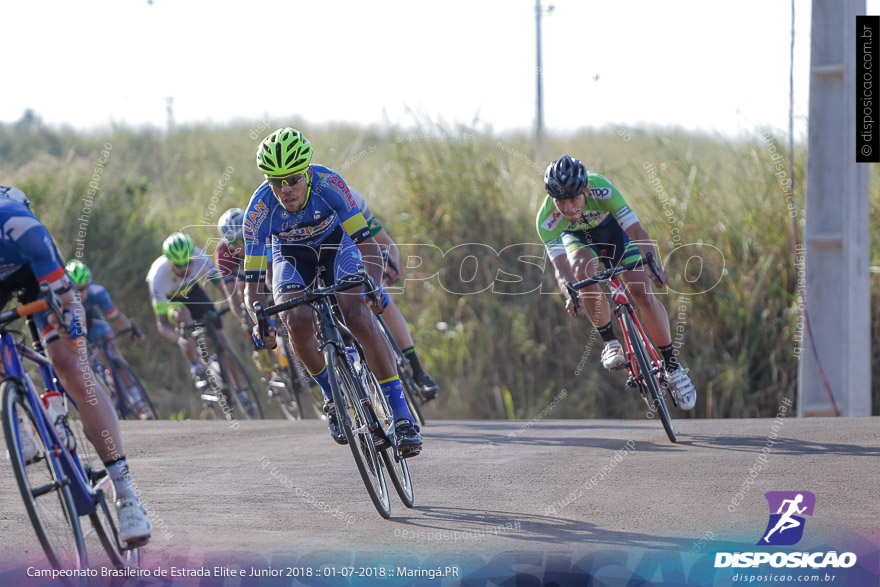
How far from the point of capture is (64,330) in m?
4.25

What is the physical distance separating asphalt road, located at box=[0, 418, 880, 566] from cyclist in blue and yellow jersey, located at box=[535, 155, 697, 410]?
0.70 metres

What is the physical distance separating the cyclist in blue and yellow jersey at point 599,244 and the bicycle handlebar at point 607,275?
0.18 ft

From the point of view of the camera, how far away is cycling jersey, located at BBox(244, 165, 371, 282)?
6094 millimetres

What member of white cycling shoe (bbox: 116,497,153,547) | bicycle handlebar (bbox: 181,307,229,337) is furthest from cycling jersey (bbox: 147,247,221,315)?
white cycling shoe (bbox: 116,497,153,547)

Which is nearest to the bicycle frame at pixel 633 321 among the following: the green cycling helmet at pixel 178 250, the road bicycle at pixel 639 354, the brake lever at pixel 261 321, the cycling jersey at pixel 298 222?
the road bicycle at pixel 639 354

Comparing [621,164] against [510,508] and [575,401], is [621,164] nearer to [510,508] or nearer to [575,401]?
[575,401]

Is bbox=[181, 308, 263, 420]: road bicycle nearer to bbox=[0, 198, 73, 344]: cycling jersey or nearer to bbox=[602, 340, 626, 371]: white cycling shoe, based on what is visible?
bbox=[602, 340, 626, 371]: white cycling shoe

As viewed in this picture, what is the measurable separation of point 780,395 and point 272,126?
10.3 meters

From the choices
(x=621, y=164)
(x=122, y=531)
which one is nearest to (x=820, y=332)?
(x=621, y=164)

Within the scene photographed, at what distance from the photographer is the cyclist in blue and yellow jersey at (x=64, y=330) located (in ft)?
14.0

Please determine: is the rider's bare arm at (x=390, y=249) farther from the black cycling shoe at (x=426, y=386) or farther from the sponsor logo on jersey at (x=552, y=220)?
the sponsor logo on jersey at (x=552, y=220)

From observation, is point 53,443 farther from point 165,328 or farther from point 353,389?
point 165,328

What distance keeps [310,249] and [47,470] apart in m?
2.52

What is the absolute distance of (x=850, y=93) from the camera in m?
10.5
